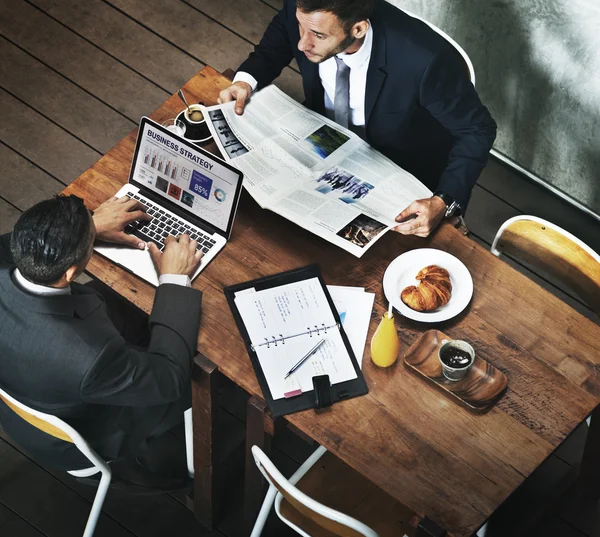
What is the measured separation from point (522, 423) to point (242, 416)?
1.13 meters

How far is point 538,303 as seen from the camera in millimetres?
2406

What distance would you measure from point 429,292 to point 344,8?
78 centimetres

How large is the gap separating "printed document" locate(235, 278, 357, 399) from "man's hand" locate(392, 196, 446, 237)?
28 centimetres

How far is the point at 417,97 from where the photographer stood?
2693 mm

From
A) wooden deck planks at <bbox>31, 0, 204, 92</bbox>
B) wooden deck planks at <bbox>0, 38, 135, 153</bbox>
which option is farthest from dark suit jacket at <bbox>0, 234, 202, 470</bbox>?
wooden deck planks at <bbox>31, 0, 204, 92</bbox>

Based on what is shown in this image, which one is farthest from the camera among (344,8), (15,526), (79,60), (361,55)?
(79,60)

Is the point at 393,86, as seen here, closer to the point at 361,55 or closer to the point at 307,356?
the point at 361,55

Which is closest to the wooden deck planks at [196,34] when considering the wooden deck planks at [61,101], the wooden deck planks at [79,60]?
the wooden deck planks at [79,60]

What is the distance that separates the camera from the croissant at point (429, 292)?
2.36 m

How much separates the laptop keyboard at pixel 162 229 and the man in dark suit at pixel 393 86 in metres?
0.38

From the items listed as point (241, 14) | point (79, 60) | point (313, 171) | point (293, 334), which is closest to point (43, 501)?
point (293, 334)

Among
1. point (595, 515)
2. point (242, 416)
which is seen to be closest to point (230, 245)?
point (242, 416)

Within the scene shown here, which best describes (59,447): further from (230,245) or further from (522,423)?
(522,423)

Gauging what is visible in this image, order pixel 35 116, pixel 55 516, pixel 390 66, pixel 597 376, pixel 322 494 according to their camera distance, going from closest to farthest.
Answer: pixel 597 376
pixel 322 494
pixel 390 66
pixel 55 516
pixel 35 116
